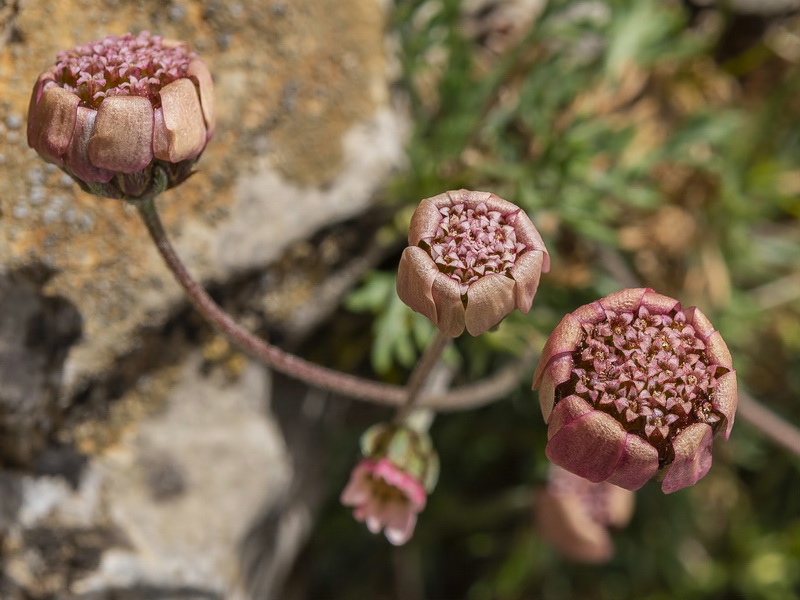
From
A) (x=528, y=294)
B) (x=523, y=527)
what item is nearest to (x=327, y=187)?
(x=528, y=294)

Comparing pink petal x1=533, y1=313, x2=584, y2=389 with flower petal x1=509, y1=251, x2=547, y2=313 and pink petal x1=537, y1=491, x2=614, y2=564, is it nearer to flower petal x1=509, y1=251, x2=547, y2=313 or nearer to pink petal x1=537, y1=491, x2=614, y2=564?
flower petal x1=509, y1=251, x2=547, y2=313

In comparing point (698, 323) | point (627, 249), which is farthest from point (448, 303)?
point (627, 249)

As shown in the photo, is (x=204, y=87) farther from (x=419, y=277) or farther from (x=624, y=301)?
(x=624, y=301)

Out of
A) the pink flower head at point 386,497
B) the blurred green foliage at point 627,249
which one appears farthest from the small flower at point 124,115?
the blurred green foliage at point 627,249

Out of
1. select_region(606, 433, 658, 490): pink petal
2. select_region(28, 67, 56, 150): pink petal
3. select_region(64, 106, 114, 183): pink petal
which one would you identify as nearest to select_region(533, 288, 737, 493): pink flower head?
select_region(606, 433, 658, 490): pink petal

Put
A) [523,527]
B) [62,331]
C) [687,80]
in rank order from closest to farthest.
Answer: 1. [62,331]
2. [523,527]
3. [687,80]

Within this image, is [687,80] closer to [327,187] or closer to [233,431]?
[327,187]

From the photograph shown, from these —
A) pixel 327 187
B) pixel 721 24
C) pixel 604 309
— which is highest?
pixel 604 309
